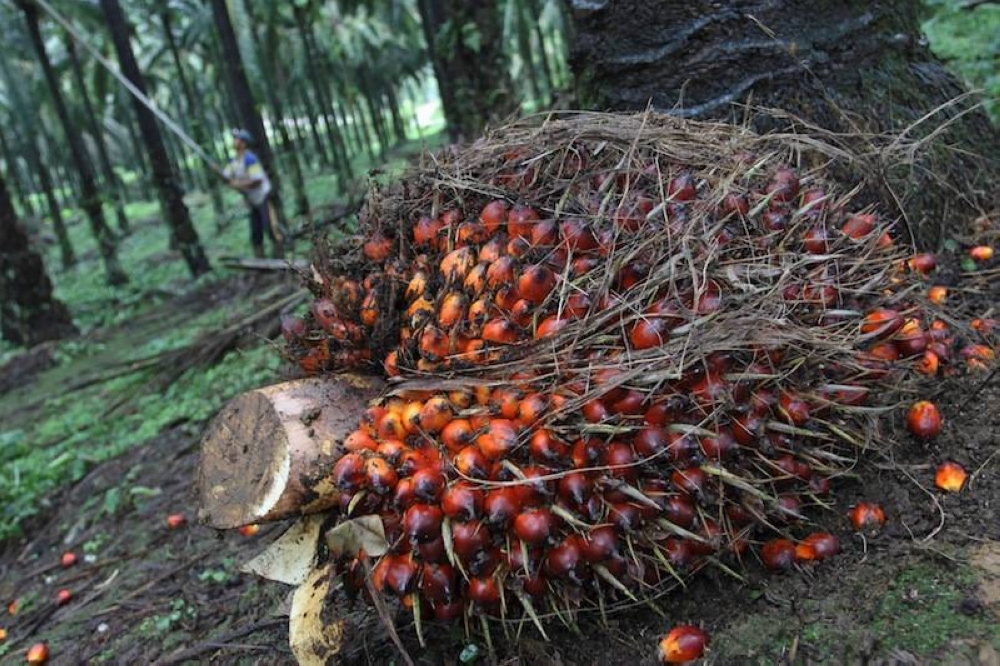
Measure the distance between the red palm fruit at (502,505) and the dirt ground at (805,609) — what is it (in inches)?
16.0

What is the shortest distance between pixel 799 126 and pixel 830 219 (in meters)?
0.84

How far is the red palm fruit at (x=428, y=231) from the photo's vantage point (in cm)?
215

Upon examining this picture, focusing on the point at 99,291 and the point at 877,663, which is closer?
the point at 877,663

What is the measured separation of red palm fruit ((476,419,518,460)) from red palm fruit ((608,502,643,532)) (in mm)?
263

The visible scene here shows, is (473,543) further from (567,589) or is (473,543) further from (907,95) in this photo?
(907,95)

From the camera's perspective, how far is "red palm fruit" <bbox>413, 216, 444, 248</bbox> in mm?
2150

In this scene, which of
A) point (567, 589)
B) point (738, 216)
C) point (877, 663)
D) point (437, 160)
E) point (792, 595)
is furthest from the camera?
point (437, 160)

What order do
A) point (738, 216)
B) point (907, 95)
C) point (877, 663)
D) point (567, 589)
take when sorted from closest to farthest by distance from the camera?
point (877, 663)
point (567, 589)
point (738, 216)
point (907, 95)

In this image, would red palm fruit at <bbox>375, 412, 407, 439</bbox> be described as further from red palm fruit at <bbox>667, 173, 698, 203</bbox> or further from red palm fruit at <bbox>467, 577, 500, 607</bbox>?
red palm fruit at <bbox>667, 173, 698, 203</bbox>

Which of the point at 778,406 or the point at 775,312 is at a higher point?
the point at 775,312

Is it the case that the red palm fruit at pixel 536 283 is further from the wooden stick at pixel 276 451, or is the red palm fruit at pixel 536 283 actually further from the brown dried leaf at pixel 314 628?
the brown dried leaf at pixel 314 628

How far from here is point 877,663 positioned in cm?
162

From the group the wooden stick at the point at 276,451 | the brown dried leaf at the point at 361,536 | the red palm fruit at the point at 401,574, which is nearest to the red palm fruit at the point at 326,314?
the wooden stick at the point at 276,451

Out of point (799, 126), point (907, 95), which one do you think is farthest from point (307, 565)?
point (907, 95)
